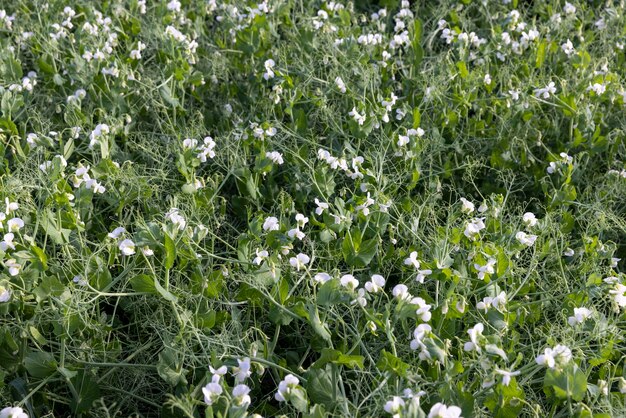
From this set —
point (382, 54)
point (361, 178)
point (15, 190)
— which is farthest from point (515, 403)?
point (382, 54)

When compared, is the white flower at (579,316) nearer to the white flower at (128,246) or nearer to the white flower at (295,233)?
the white flower at (295,233)

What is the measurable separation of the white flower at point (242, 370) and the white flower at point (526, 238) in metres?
0.76

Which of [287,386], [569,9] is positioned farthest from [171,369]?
[569,9]

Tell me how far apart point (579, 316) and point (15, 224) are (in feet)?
4.32

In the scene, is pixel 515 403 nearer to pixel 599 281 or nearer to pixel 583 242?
pixel 599 281

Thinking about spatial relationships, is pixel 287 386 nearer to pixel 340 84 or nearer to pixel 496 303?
pixel 496 303

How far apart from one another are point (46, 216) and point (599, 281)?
4.42ft

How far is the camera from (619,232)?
7.82 ft

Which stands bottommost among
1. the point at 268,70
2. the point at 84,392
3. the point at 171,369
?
the point at 84,392

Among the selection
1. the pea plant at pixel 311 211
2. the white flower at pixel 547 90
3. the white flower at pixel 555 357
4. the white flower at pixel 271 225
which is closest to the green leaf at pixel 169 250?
the pea plant at pixel 311 211

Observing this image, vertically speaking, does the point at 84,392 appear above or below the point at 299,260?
below

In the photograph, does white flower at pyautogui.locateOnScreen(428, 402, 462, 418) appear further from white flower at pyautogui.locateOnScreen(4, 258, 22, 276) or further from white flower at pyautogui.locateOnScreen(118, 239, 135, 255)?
white flower at pyautogui.locateOnScreen(4, 258, 22, 276)

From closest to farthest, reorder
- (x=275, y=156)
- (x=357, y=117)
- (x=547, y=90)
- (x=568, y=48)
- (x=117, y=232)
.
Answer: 1. (x=117, y=232)
2. (x=275, y=156)
3. (x=357, y=117)
4. (x=547, y=90)
5. (x=568, y=48)

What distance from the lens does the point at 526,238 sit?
2.00 m
